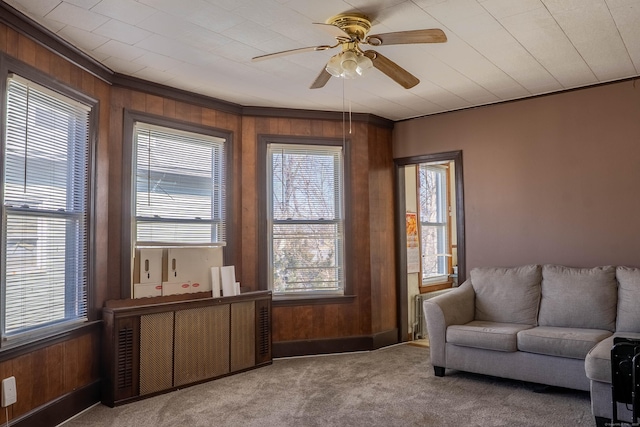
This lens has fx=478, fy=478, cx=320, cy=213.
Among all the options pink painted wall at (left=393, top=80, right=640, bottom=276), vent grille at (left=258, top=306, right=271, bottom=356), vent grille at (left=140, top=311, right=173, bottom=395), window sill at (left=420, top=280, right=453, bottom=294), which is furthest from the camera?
window sill at (left=420, top=280, right=453, bottom=294)

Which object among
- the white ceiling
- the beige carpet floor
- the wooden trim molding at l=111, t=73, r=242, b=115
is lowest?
the beige carpet floor

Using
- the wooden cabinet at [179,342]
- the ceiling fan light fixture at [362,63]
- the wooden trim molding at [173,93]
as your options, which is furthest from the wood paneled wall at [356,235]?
the ceiling fan light fixture at [362,63]

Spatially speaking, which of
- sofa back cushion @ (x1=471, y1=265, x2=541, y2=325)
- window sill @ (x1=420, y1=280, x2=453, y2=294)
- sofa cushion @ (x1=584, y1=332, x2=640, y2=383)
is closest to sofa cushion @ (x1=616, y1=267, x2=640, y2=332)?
sofa back cushion @ (x1=471, y1=265, x2=541, y2=325)

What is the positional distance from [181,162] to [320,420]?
2.49 meters

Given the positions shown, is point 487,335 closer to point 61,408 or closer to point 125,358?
point 125,358

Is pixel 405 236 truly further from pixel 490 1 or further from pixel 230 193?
pixel 490 1

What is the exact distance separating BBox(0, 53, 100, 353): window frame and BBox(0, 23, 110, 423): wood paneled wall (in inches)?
1.6

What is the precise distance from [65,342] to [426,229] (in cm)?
441

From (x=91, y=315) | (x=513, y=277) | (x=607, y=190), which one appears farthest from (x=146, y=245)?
(x=607, y=190)

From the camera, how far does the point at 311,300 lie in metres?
4.91

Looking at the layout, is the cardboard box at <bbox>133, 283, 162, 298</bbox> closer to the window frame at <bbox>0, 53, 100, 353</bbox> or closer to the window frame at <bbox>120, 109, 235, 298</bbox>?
the window frame at <bbox>120, 109, 235, 298</bbox>

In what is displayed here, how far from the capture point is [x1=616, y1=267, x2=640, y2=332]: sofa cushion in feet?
12.0

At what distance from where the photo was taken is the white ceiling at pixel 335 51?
9.14 ft

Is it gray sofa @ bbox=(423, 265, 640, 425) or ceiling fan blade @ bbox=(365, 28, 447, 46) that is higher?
ceiling fan blade @ bbox=(365, 28, 447, 46)
